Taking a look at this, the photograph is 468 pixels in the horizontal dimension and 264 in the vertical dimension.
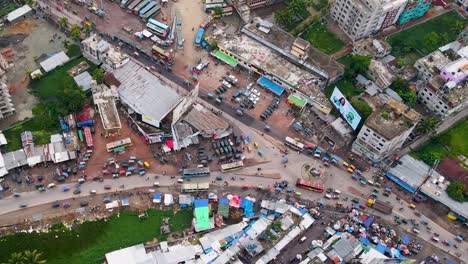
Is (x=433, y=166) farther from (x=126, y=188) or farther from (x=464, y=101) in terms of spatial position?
(x=126, y=188)

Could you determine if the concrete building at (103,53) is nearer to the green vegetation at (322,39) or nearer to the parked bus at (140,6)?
the parked bus at (140,6)

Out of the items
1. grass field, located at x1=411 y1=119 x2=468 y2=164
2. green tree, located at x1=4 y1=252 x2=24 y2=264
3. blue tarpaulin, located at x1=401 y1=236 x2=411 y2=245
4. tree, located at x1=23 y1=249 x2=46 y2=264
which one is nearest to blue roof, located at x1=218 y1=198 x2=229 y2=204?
tree, located at x1=23 y1=249 x2=46 y2=264

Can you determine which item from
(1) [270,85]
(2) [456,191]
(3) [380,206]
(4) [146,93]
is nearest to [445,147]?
(2) [456,191]

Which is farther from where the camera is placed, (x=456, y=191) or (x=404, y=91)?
(x=404, y=91)

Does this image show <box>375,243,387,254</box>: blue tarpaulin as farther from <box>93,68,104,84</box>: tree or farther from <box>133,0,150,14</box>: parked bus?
<box>133,0,150,14</box>: parked bus

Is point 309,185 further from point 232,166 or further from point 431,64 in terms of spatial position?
point 431,64

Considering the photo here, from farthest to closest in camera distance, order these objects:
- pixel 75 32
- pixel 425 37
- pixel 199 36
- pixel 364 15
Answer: pixel 425 37, pixel 199 36, pixel 364 15, pixel 75 32

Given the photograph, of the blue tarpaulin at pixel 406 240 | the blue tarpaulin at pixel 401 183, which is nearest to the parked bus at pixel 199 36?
the blue tarpaulin at pixel 401 183

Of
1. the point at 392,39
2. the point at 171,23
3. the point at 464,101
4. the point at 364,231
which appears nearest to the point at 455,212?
the point at 364,231
